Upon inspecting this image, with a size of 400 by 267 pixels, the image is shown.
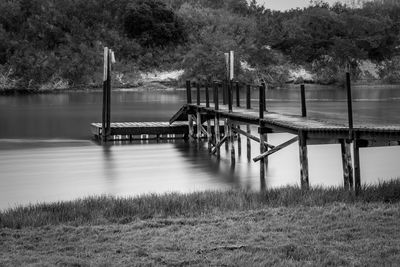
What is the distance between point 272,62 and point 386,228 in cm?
9005

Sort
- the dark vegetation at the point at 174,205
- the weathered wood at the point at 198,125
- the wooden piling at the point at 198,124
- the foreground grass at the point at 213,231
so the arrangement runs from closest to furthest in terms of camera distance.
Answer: the foreground grass at the point at 213,231 → the dark vegetation at the point at 174,205 → the wooden piling at the point at 198,124 → the weathered wood at the point at 198,125

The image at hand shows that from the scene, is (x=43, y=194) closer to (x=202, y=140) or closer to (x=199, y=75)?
(x=202, y=140)

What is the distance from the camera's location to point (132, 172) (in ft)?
85.7

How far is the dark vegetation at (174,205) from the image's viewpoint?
1339 centimetres

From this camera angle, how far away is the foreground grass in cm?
1043

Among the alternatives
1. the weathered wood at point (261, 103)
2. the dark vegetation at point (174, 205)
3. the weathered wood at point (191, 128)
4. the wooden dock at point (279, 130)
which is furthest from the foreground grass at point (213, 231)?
the weathered wood at point (191, 128)

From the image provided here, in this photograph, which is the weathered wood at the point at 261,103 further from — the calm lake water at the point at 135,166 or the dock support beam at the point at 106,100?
the dock support beam at the point at 106,100

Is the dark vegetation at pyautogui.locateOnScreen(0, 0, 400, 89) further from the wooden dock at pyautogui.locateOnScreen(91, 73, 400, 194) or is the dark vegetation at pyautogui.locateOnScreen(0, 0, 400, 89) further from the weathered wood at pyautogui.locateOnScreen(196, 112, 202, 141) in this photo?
the weathered wood at pyautogui.locateOnScreen(196, 112, 202, 141)

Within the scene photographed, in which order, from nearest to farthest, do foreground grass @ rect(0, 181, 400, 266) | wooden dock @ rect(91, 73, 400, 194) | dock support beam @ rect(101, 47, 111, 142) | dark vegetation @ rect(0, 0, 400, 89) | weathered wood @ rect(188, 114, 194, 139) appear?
foreground grass @ rect(0, 181, 400, 266), wooden dock @ rect(91, 73, 400, 194), dock support beam @ rect(101, 47, 111, 142), weathered wood @ rect(188, 114, 194, 139), dark vegetation @ rect(0, 0, 400, 89)

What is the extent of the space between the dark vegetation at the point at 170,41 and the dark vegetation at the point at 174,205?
76709 millimetres

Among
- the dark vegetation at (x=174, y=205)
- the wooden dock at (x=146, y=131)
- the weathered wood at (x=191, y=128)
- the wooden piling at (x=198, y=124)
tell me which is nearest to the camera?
the dark vegetation at (x=174, y=205)

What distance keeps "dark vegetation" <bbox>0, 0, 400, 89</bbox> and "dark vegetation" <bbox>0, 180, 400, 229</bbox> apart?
76.7 m

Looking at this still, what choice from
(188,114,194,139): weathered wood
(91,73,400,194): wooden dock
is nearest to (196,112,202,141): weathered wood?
(91,73,400,194): wooden dock

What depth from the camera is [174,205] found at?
14.5 meters
